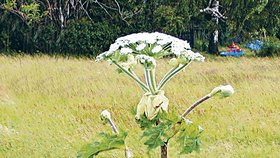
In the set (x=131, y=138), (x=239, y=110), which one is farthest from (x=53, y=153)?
(x=239, y=110)

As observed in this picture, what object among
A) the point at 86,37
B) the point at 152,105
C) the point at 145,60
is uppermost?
the point at 145,60

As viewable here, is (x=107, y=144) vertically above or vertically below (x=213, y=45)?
above

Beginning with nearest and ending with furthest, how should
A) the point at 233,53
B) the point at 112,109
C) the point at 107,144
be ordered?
the point at 107,144, the point at 112,109, the point at 233,53

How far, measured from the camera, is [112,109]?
18.9 ft

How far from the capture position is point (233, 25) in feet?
50.7

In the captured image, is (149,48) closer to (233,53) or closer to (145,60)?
(145,60)

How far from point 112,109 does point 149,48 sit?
14.4 ft

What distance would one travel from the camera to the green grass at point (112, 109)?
4348 mm

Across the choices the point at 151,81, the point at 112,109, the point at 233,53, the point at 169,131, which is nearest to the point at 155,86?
the point at 151,81

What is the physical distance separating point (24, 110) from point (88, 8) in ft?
32.1

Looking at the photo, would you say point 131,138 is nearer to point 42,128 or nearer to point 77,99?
point 42,128

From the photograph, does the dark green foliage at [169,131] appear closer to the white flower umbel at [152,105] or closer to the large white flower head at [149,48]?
the white flower umbel at [152,105]

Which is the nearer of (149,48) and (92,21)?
(149,48)

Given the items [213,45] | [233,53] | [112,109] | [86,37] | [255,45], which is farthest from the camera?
[213,45]
